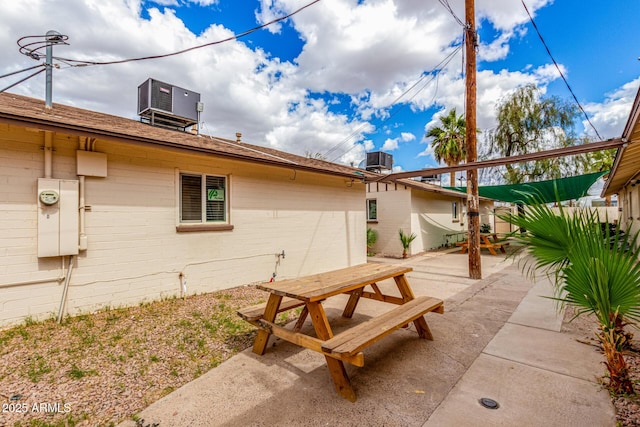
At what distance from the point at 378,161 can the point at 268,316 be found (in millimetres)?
11506

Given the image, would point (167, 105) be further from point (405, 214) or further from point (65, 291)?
point (405, 214)

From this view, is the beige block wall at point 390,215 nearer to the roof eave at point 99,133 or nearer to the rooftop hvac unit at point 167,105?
the roof eave at point 99,133

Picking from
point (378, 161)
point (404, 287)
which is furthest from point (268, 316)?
point (378, 161)

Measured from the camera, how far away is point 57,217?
4.09 m

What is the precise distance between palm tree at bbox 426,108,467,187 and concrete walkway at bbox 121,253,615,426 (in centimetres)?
1840

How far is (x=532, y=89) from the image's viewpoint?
17531 mm

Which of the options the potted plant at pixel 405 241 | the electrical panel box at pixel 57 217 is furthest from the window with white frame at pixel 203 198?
the potted plant at pixel 405 241

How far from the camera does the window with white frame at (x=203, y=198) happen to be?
18.4ft

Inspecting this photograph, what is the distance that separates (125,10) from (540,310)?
9999 mm

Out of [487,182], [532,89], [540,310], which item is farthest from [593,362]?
[532,89]

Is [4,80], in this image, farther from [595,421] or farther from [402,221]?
[402,221]

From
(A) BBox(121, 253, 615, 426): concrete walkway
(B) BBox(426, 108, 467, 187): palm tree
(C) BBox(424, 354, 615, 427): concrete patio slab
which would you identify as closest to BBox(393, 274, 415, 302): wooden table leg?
(A) BBox(121, 253, 615, 426): concrete walkway

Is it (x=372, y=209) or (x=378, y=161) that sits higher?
(x=378, y=161)

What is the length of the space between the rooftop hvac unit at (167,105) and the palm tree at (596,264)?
7.39 meters
